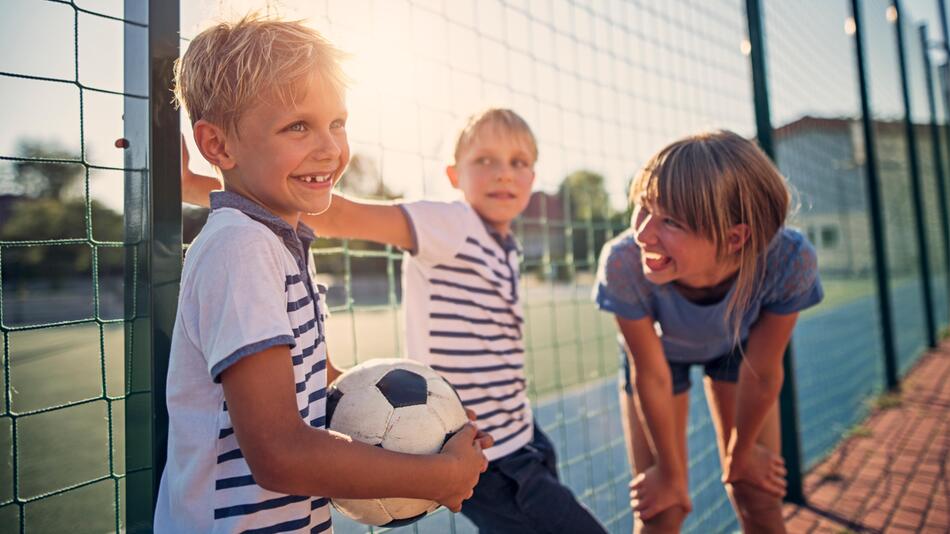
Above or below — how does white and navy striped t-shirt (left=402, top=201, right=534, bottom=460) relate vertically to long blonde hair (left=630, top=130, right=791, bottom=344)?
below

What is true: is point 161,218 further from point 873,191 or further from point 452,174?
point 873,191

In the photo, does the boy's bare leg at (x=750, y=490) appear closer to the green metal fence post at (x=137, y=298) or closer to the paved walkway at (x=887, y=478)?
the paved walkway at (x=887, y=478)

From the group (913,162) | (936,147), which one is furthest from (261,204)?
Result: (936,147)

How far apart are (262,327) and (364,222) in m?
0.76

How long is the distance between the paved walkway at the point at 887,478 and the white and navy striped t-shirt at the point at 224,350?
2.80 m

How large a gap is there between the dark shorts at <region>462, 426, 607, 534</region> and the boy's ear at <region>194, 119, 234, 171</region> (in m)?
1.12

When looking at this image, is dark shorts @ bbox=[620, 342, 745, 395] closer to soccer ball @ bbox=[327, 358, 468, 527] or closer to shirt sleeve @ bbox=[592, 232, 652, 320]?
shirt sleeve @ bbox=[592, 232, 652, 320]

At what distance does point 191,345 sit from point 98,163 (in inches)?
19.5

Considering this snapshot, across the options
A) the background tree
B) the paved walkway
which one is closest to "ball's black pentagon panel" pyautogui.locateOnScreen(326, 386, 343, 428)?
the background tree

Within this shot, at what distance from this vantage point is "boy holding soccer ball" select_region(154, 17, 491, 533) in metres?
0.94

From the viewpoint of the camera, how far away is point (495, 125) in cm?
210

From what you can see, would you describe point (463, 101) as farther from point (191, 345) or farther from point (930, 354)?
point (930, 354)

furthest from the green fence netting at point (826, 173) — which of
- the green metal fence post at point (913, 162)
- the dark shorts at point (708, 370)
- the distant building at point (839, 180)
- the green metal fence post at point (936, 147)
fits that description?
the green metal fence post at point (936, 147)

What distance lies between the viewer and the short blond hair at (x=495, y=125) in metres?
2.11
